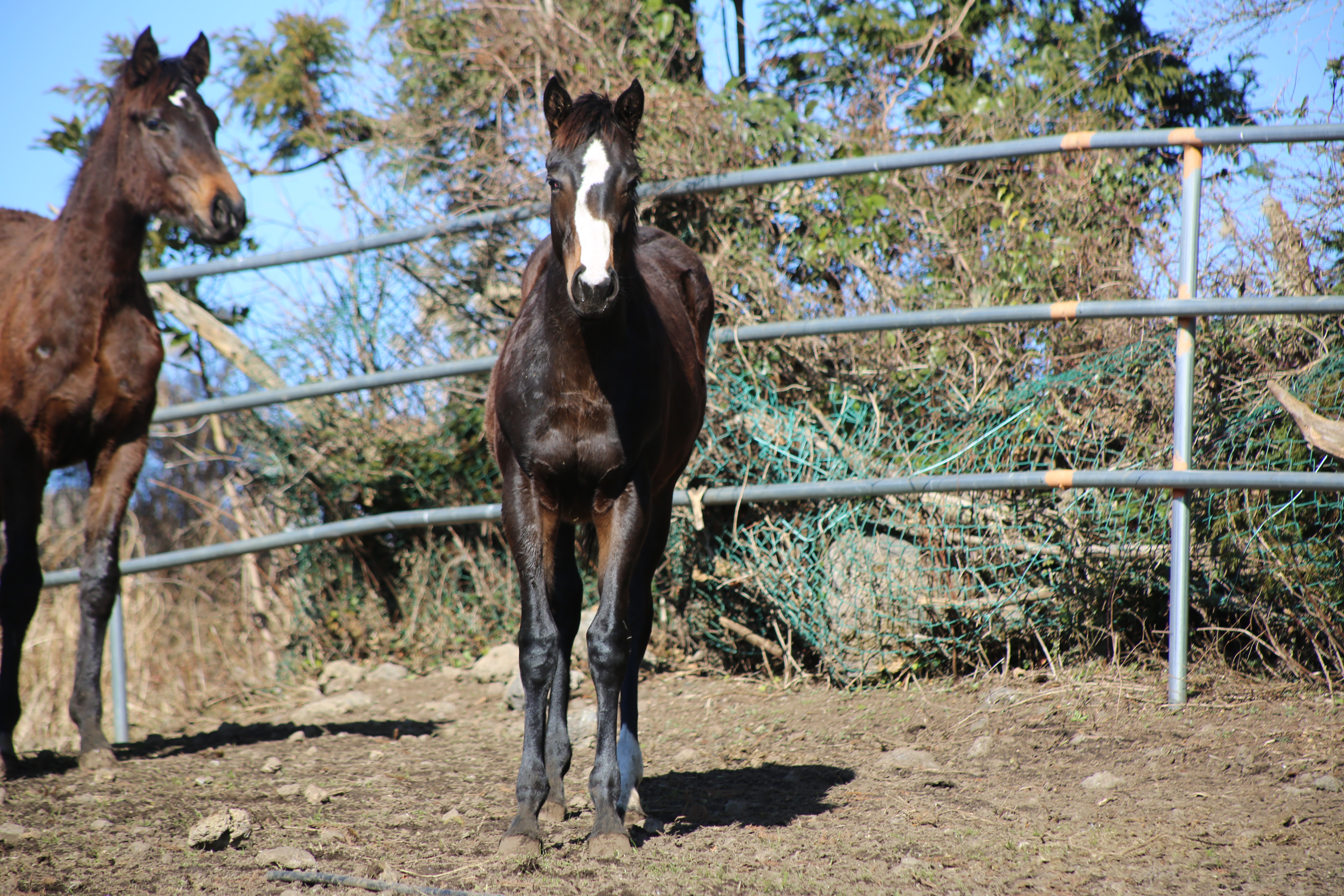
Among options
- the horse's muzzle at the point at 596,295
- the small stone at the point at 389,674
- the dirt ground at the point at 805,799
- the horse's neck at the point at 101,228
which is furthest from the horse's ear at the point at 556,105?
the small stone at the point at 389,674

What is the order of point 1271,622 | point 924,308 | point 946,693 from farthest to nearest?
point 924,308 → point 946,693 → point 1271,622

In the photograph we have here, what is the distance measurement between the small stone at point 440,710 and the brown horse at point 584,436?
1868mm

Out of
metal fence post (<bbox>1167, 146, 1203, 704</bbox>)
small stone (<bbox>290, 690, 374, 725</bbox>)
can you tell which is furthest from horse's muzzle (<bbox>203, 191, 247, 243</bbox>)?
metal fence post (<bbox>1167, 146, 1203, 704</bbox>)

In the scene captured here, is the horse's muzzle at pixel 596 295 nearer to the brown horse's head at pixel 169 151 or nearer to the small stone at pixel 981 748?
the small stone at pixel 981 748

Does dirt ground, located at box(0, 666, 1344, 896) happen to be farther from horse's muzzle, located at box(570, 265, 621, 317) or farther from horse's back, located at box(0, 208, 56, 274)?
horse's back, located at box(0, 208, 56, 274)

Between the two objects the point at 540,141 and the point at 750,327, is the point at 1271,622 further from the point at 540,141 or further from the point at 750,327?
the point at 540,141

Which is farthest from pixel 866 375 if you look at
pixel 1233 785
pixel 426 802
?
pixel 426 802

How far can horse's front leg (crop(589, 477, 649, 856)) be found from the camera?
291 centimetres

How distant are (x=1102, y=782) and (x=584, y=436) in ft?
6.53

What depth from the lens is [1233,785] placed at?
3.17m

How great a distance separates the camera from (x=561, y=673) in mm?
3361

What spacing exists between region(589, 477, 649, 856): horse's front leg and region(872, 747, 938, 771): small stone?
1.09 m

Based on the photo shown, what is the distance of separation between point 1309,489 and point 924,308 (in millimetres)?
2058

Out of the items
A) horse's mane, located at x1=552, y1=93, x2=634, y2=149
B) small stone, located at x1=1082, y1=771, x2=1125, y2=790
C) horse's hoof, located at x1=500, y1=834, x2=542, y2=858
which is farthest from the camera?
small stone, located at x1=1082, y1=771, x2=1125, y2=790
